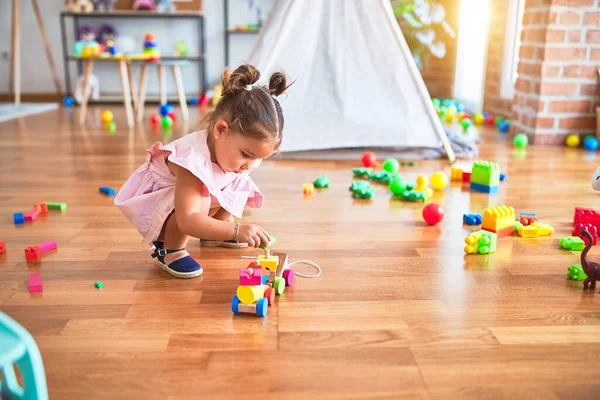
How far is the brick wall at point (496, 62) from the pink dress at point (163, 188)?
2.92 meters

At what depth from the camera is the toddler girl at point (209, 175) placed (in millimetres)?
1113

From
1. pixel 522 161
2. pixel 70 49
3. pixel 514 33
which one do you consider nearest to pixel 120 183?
pixel 522 161

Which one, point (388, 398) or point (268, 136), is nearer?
point (388, 398)

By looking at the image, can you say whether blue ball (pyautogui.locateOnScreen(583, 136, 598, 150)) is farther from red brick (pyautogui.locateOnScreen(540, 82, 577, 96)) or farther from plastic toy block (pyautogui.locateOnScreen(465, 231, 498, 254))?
plastic toy block (pyautogui.locateOnScreen(465, 231, 498, 254))

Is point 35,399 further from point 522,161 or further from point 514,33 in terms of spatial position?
point 514,33

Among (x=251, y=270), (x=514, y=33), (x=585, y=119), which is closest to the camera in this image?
(x=251, y=270)

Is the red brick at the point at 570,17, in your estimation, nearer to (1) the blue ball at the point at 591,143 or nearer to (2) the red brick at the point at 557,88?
(2) the red brick at the point at 557,88

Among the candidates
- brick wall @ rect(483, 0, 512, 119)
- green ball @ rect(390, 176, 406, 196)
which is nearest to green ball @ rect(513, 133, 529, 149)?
brick wall @ rect(483, 0, 512, 119)

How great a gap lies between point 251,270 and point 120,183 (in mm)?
1200

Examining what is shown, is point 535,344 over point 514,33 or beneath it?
beneath

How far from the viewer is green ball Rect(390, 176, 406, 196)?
6.35 ft

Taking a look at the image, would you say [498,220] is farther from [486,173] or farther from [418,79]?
[418,79]

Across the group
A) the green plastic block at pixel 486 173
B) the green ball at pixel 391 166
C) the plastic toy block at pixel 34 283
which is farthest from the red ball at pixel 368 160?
the plastic toy block at pixel 34 283

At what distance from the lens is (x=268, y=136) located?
1.11 metres
